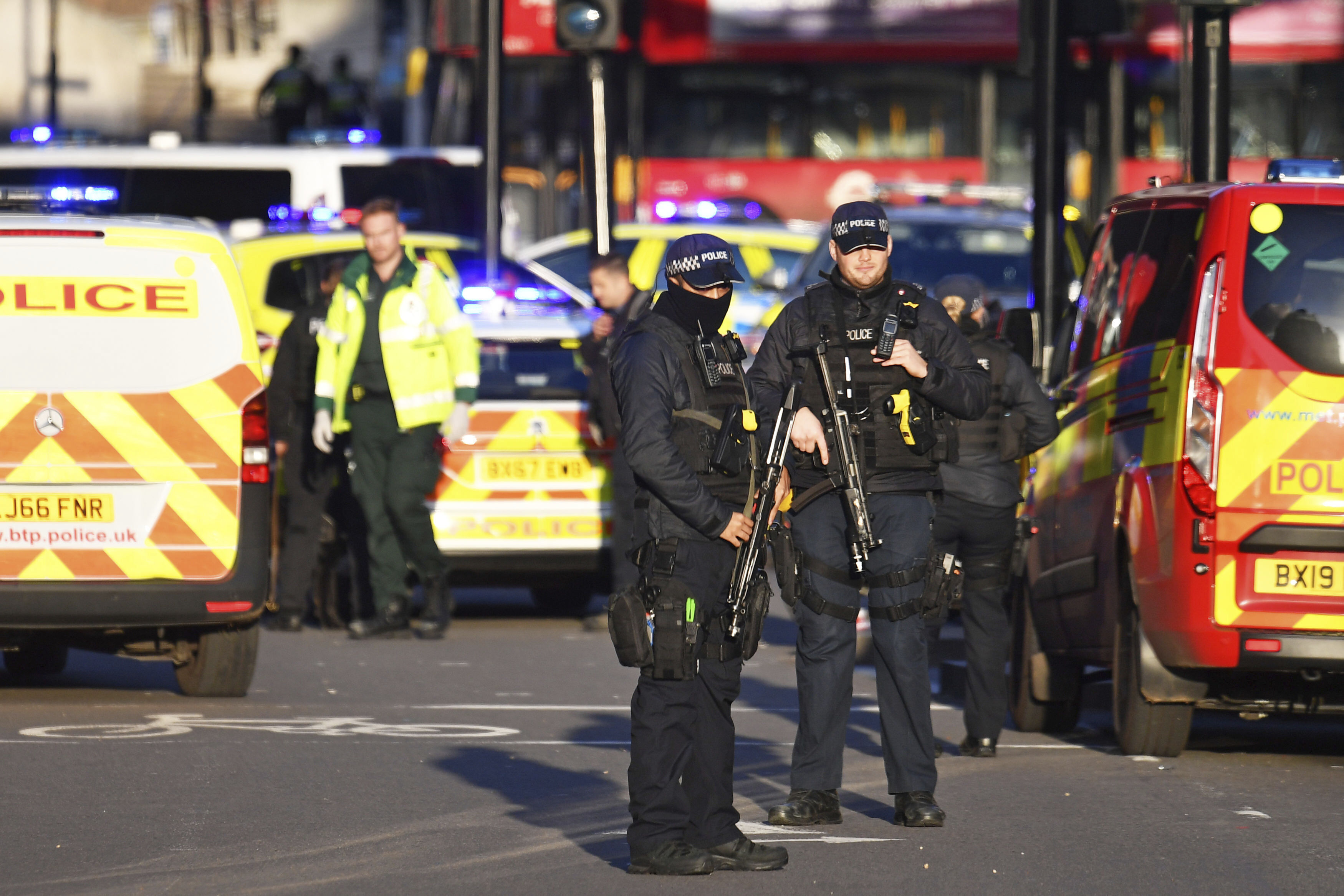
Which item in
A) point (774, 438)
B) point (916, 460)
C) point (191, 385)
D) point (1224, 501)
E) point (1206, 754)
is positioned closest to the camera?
point (774, 438)

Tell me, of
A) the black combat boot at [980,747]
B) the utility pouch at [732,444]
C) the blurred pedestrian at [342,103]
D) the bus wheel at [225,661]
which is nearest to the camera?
the utility pouch at [732,444]

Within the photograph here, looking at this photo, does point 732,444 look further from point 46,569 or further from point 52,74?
point 52,74

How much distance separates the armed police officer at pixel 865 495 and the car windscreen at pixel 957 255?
9099 millimetres

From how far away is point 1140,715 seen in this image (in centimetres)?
846

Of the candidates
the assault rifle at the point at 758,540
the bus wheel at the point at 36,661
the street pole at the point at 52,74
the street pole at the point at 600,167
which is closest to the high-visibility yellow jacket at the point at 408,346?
the bus wheel at the point at 36,661

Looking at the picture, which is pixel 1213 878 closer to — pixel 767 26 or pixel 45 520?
pixel 45 520

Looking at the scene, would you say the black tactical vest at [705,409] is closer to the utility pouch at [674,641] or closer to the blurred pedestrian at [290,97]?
the utility pouch at [674,641]

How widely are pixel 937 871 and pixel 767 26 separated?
23569 mm

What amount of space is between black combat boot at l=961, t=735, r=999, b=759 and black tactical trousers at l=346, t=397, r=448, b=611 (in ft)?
13.7

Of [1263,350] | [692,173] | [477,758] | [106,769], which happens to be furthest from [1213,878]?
[692,173]

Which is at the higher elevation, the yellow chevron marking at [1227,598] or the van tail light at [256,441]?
the van tail light at [256,441]

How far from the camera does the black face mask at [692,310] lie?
643cm

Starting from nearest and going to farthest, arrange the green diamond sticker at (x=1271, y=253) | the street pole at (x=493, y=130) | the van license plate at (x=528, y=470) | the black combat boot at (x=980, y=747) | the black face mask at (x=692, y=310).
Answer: the black face mask at (x=692, y=310) → the green diamond sticker at (x=1271, y=253) → the black combat boot at (x=980, y=747) → the van license plate at (x=528, y=470) → the street pole at (x=493, y=130)

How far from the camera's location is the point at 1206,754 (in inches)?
343
